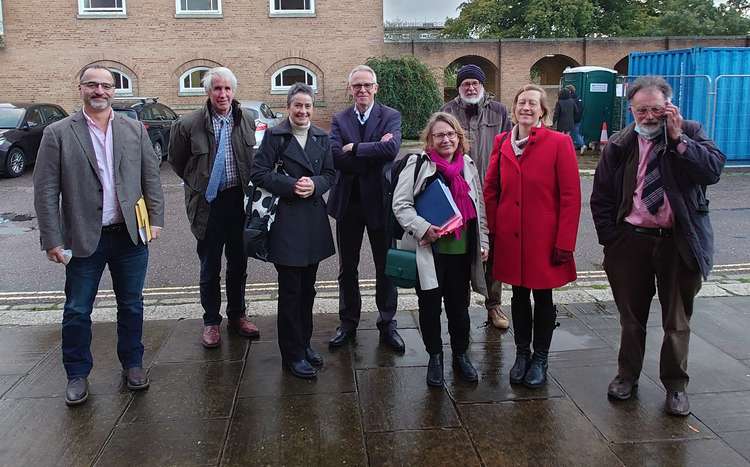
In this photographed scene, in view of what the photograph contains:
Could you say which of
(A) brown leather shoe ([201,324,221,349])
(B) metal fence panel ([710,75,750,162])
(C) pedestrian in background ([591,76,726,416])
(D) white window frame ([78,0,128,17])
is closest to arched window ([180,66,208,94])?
(D) white window frame ([78,0,128,17])

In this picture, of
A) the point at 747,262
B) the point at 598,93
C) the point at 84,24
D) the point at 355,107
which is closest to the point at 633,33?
the point at 598,93

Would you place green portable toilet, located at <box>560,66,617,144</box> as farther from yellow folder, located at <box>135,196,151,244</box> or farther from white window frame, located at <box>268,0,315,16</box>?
yellow folder, located at <box>135,196,151,244</box>

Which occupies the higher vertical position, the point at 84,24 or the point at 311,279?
the point at 84,24

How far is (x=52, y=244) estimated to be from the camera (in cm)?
371

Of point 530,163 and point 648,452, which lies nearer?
point 648,452

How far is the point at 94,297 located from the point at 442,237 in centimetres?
212

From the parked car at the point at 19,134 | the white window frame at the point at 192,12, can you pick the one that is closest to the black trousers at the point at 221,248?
the parked car at the point at 19,134

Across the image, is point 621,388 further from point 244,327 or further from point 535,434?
point 244,327

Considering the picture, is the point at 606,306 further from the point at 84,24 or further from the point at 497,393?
the point at 84,24

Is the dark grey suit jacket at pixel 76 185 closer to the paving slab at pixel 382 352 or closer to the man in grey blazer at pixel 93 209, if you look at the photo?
the man in grey blazer at pixel 93 209

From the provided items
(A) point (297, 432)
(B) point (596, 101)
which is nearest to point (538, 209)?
(A) point (297, 432)

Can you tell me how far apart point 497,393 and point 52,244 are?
2.71 meters

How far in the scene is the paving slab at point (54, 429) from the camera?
10.9 ft

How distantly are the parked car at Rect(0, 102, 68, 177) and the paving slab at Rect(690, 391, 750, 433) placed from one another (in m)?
13.8
